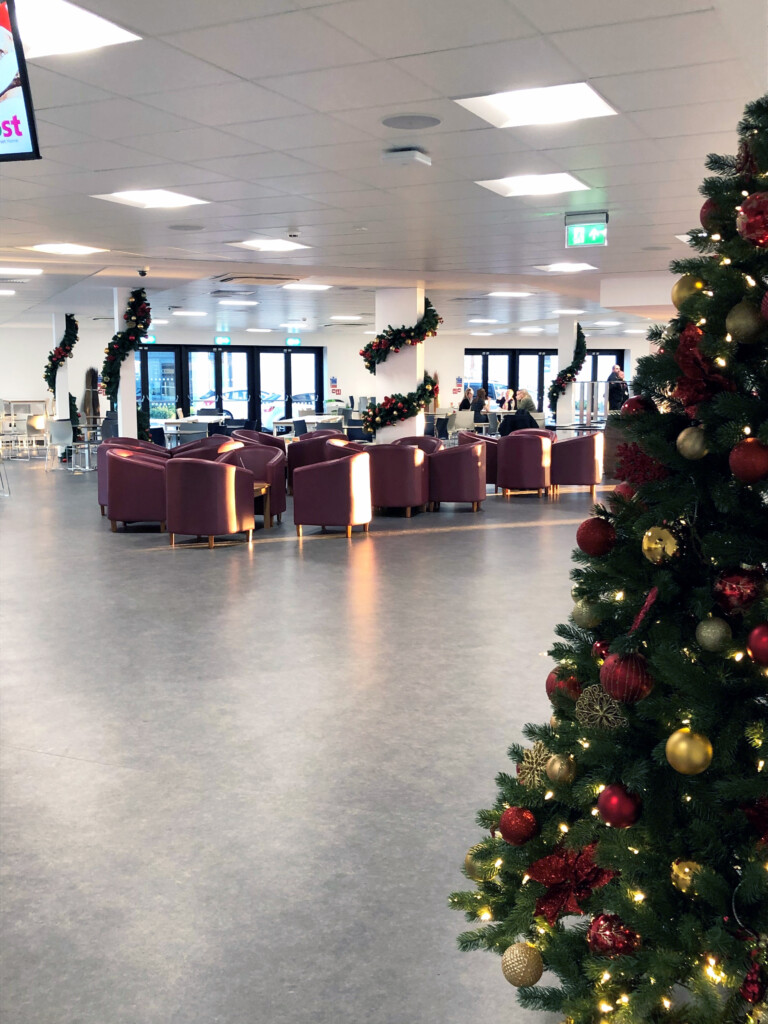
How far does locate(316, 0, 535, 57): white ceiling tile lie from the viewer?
3.86 m

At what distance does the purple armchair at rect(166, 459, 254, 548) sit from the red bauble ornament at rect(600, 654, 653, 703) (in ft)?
26.0

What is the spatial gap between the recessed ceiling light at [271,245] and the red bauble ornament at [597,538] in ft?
30.5

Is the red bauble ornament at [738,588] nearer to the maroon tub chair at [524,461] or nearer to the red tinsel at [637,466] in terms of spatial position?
the red tinsel at [637,466]

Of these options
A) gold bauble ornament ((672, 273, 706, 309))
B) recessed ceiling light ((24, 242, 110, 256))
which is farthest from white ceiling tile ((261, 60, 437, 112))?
recessed ceiling light ((24, 242, 110, 256))

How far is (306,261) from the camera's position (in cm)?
1242

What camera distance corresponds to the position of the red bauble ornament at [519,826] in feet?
6.63

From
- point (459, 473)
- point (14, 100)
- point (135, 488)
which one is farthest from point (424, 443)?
point (14, 100)

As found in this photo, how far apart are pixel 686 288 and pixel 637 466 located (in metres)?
0.36

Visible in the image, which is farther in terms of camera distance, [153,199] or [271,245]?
[271,245]

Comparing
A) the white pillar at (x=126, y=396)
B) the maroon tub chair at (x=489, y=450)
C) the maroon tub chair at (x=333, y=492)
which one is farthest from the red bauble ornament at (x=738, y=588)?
the white pillar at (x=126, y=396)

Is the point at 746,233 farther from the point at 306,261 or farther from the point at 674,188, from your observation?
the point at 306,261

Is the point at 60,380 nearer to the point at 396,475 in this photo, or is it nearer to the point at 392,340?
the point at 392,340

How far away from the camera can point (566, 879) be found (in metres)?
1.99

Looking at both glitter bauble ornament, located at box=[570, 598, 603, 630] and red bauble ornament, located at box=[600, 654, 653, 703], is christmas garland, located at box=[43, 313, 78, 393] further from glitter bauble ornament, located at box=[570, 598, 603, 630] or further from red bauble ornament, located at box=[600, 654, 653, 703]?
red bauble ornament, located at box=[600, 654, 653, 703]
